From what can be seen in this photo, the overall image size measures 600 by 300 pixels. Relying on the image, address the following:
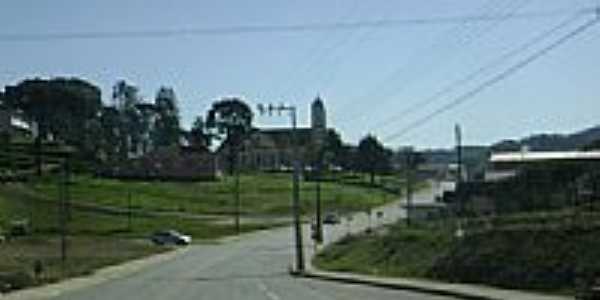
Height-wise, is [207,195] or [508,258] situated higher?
[207,195]

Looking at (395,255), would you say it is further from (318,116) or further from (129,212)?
(129,212)

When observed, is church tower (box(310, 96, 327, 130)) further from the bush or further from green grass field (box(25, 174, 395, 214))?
green grass field (box(25, 174, 395, 214))

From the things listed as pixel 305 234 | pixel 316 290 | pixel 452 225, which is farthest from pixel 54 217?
pixel 316 290

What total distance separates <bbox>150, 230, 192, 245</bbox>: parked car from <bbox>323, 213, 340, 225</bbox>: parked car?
21019 mm

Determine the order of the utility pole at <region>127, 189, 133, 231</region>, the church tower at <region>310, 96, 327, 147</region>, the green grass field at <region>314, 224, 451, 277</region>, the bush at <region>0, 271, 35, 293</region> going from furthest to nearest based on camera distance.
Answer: the utility pole at <region>127, 189, 133, 231</region> < the church tower at <region>310, 96, 327, 147</region> < the bush at <region>0, 271, 35, 293</region> < the green grass field at <region>314, 224, 451, 277</region>

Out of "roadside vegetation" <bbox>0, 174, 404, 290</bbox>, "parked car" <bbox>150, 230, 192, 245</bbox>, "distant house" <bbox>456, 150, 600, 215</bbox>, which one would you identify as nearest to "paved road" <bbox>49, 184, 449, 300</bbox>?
"parked car" <bbox>150, 230, 192, 245</bbox>

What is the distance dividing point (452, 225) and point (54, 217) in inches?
3450

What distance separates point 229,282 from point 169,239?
6639 cm

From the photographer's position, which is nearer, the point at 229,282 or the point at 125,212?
the point at 229,282

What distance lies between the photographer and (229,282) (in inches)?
2259

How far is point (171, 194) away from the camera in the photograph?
172625 mm

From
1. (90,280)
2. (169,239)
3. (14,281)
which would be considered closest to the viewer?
(14,281)

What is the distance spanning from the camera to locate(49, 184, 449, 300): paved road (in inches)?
1681

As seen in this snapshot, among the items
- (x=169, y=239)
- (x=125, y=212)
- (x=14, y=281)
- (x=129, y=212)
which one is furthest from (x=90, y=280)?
(x=125, y=212)
